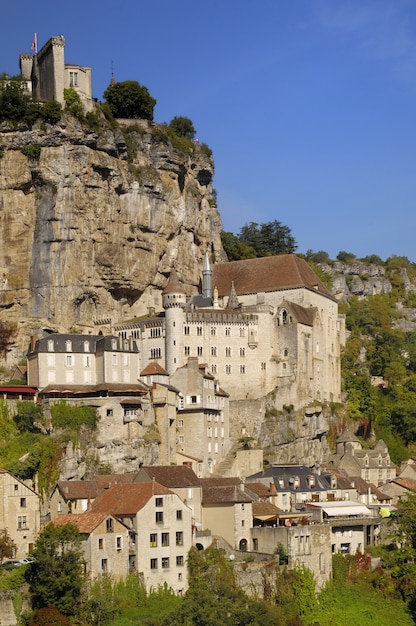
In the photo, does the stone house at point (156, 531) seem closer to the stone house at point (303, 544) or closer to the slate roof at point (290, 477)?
the stone house at point (303, 544)

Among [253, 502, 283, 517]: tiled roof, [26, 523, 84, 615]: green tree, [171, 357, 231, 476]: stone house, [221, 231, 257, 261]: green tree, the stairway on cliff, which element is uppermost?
[221, 231, 257, 261]: green tree

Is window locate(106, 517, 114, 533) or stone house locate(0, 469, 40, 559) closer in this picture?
window locate(106, 517, 114, 533)

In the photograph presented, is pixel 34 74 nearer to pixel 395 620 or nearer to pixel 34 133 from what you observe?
pixel 34 133

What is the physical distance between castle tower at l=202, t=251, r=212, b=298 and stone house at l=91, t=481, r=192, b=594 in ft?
119

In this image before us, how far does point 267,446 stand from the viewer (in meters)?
88.3

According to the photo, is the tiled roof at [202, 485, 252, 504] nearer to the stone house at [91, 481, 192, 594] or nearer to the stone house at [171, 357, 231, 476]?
the stone house at [91, 481, 192, 594]

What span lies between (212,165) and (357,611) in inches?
1975

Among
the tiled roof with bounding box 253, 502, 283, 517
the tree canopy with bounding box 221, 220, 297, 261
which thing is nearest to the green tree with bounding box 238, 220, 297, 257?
the tree canopy with bounding box 221, 220, 297, 261

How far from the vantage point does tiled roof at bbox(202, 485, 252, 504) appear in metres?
68.8

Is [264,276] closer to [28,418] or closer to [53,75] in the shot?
[53,75]

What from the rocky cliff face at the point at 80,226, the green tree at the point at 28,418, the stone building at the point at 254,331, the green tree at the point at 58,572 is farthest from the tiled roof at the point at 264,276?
the green tree at the point at 58,572

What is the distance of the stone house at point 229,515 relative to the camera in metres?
68.1

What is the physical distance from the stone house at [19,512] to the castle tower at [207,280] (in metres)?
35.1

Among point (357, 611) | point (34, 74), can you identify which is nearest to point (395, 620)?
point (357, 611)
